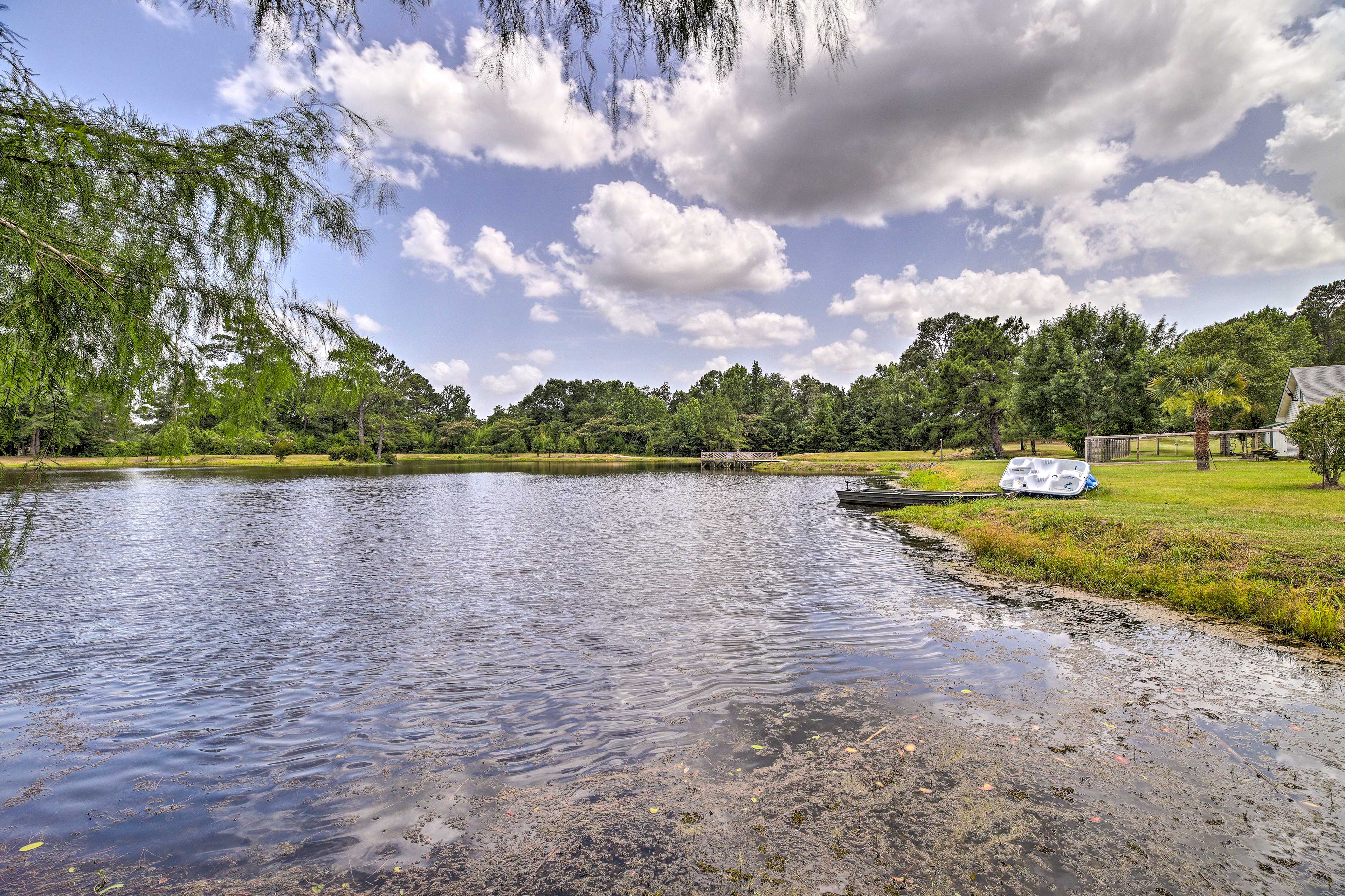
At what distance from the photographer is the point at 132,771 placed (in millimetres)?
5492

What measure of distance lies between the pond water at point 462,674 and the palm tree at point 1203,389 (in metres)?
22.0

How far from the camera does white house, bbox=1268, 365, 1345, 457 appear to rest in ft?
119

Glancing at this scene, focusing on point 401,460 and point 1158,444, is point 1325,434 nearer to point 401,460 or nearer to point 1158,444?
point 1158,444

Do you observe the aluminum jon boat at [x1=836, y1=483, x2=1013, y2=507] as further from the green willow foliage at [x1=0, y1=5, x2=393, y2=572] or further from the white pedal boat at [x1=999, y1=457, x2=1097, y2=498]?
the green willow foliage at [x1=0, y1=5, x2=393, y2=572]

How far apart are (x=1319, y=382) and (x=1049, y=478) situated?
33112mm

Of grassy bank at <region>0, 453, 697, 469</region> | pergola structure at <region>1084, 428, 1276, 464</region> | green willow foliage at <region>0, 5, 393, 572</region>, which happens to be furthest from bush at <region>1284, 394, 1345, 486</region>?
grassy bank at <region>0, 453, 697, 469</region>

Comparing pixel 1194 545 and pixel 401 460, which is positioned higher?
pixel 401 460

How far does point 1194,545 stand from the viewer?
11633 millimetres

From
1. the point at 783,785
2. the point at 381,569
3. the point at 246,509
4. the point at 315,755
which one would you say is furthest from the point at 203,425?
the point at 246,509

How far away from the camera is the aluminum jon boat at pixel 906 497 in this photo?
76.9 feet

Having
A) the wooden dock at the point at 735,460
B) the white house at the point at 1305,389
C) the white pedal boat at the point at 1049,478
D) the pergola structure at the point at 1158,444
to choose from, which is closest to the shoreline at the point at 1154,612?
the white pedal boat at the point at 1049,478

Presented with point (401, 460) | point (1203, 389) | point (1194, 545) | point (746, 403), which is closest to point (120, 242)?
point (1194, 545)

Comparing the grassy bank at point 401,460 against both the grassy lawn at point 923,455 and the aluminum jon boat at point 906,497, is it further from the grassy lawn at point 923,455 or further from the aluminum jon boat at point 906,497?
the aluminum jon boat at point 906,497

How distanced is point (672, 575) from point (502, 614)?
4.79 m
